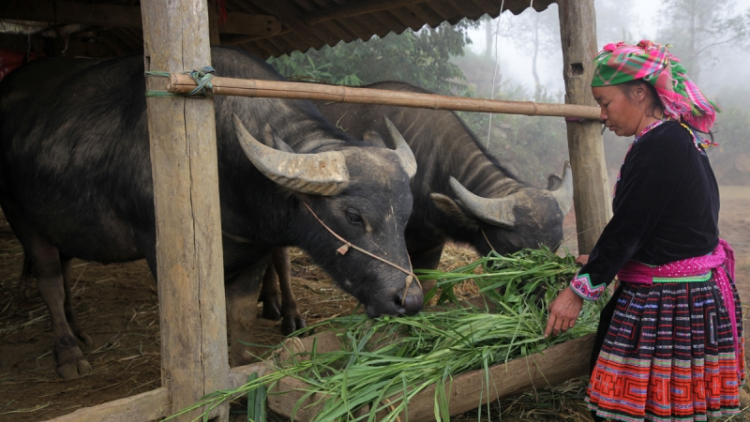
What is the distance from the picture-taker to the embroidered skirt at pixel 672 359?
217 cm

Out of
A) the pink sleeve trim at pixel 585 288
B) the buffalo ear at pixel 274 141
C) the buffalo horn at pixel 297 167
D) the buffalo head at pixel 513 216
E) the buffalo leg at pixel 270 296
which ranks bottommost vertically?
the buffalo leg at pixel 270 296

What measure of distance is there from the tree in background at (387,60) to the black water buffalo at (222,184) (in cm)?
847

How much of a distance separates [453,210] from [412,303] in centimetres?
154

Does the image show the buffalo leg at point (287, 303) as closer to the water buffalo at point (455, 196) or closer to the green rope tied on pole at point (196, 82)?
the water buffalo at point (455, 196)

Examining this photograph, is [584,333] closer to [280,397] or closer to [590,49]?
[280,397]

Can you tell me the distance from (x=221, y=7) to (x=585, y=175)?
3.14 m

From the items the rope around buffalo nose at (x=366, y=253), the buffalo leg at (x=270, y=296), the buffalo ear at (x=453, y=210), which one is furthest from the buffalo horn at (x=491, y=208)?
the buffalo leg at (x=270, y=296)

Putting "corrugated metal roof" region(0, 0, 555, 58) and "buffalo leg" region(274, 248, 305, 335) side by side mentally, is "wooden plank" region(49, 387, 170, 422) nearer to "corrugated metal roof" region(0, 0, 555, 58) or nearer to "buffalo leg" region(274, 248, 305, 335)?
"buffalo leg" region(274, 248, 305, 335)

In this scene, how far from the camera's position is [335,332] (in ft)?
8.77

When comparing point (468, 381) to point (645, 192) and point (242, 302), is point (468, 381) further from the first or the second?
point (242, 302)

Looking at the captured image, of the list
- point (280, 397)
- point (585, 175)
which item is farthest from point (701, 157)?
point (280, 397)

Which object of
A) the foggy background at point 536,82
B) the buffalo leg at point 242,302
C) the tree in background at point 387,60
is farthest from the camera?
the foggy background at point 536,82

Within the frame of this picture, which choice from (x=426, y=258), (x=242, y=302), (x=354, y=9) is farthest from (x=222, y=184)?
(x=354, y=9)

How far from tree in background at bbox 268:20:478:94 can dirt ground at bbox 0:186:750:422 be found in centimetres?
684
